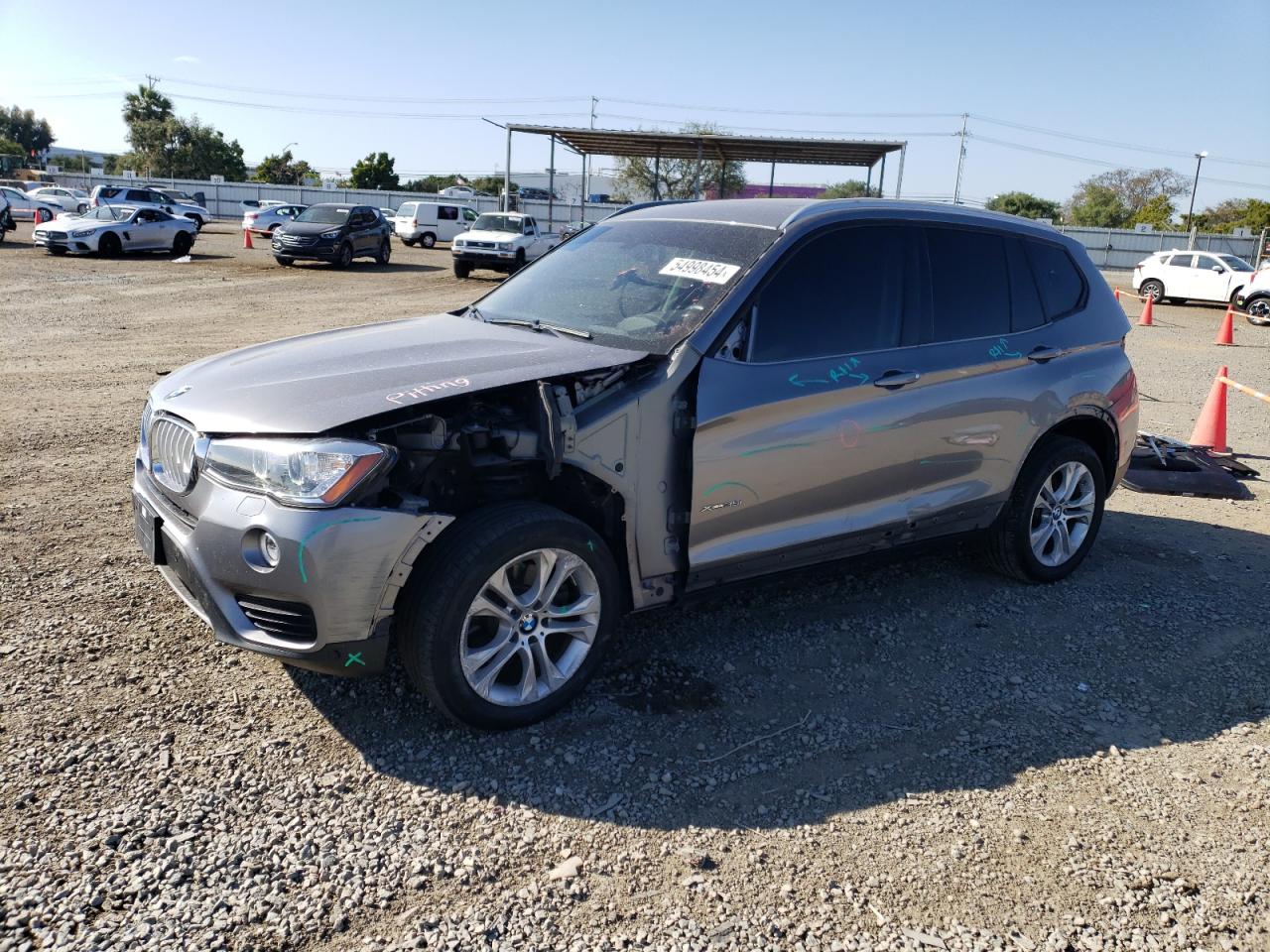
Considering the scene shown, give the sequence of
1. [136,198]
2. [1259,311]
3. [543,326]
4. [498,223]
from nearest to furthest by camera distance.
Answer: [543,326] → [1259,311] → [498,223] → [136,198]

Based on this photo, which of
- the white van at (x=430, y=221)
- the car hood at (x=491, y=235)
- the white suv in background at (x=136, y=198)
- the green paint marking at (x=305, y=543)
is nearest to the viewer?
the green paint marking at (x=305, y=543)

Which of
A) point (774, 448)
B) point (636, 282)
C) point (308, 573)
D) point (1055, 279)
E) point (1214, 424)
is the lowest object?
point (1214, 424)

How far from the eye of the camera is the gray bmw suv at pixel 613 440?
10.2 ft

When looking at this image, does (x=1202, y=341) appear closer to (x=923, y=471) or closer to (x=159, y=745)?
(x=923, y=471)

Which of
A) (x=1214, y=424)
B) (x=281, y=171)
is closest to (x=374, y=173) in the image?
(x=281, y=171)

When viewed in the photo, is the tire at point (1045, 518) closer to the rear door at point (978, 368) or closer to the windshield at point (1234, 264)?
the rear door at point (978, 368)

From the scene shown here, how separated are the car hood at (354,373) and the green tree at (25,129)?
128m

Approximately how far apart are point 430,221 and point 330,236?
12.3 meters

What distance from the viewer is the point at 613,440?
3502mm

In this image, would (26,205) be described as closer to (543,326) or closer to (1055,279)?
(543,326)

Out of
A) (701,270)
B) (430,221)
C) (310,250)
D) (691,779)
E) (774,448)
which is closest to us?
Answer: (691,779)

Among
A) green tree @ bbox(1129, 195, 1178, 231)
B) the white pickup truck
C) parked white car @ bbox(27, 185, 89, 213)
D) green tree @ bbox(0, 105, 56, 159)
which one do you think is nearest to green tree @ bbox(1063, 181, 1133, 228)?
green tree @ bbox(1129, 195, 1178, 231)

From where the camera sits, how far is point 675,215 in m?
4.66

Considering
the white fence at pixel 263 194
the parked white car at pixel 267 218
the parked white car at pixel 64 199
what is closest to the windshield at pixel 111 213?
the parked white car at pixel 267 218
